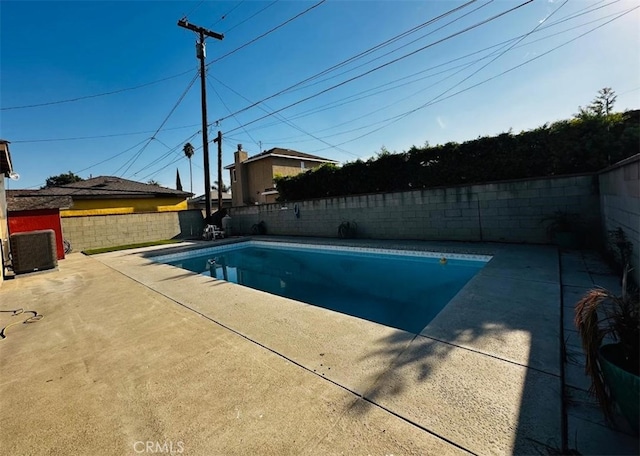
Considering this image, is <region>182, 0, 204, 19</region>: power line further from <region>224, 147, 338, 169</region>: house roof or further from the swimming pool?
the swimming pool

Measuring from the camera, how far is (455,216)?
26.2ft

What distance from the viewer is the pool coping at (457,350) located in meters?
1.58

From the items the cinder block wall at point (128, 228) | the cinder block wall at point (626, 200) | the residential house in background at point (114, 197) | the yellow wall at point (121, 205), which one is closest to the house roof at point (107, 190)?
the residential house in background at point (114, 197)

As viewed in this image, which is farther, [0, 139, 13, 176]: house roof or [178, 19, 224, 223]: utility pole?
[178, 19, 224, 223]: utility pole

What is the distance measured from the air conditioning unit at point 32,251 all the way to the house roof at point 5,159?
184 cm

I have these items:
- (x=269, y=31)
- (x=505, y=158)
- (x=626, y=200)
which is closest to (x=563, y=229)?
(x=505, y=158)

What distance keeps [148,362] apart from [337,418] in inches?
75.1

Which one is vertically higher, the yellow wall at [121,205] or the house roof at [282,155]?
the house roof at [282,155]

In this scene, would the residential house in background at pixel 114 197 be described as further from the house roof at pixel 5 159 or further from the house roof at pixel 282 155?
the house roof at pixel 5 159

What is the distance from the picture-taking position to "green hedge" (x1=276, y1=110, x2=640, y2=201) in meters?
5.86

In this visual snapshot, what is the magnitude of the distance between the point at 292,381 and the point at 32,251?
920 centimetres

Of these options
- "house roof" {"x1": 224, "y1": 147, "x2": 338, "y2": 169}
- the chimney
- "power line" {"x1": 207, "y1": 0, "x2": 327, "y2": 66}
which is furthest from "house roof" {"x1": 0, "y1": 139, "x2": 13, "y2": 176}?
the chimney

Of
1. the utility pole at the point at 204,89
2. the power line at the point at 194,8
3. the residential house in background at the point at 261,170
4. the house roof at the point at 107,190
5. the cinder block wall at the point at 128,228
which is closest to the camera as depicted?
the power line at the point at 194,8

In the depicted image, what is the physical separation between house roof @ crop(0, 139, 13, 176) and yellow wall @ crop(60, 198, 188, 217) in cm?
883
